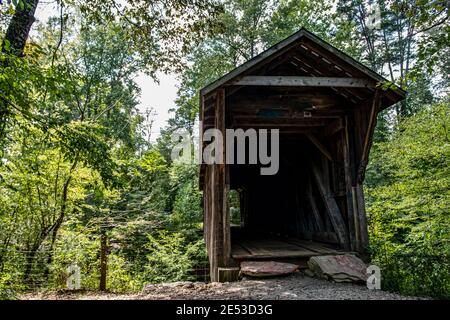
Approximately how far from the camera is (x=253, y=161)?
9.62 meters

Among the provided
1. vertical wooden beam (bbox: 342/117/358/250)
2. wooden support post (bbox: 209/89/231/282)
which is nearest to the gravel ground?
wooden support post (bbox: 209/89/231/282)

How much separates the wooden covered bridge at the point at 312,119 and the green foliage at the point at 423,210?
1041mm

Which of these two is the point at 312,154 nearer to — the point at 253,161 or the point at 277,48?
the point at 253,161

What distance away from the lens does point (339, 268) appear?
496 cm

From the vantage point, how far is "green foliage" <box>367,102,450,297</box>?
473cm

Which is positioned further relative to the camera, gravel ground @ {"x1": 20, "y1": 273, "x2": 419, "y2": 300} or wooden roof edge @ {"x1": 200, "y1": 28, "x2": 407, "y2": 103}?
wooden roof edge @ {"x1": 200, "y1": 28, "x2": 407, "y2": 103}

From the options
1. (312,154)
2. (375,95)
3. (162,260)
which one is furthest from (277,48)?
(162,260)

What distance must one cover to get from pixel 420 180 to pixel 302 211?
312 cm

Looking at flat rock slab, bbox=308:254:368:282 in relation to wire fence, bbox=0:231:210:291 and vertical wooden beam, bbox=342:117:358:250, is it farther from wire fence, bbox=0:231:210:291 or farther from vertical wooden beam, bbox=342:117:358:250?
Result: wire fence, bbox=0:231:210:291

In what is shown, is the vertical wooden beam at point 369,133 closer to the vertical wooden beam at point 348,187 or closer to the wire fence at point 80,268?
the vertical wooden beam at point 348,187

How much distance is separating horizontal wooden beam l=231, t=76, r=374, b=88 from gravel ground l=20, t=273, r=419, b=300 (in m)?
3.42

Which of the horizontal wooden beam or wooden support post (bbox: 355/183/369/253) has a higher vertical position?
the horizontal wooden beam

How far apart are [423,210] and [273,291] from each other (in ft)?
13.8

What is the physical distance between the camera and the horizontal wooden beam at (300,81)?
554cm
